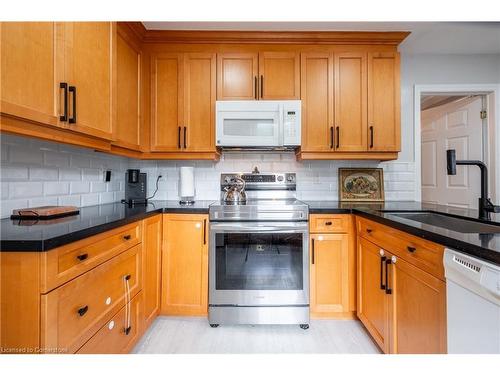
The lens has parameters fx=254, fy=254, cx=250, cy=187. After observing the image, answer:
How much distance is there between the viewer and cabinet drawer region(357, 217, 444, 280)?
39.5 inches

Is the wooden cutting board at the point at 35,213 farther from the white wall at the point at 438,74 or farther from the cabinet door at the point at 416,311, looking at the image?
the white wall at the point at 438,74

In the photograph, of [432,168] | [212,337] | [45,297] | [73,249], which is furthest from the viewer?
[432,168]

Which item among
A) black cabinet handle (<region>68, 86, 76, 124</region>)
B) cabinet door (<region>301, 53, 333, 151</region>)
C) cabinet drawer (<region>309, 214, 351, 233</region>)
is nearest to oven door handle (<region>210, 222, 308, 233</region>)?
cabinet drawer (<region>309, 214, 351, 233</region>)

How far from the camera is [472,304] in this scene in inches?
31.3

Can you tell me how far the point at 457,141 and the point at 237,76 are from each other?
245 cm

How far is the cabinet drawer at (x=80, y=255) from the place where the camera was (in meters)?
0.86

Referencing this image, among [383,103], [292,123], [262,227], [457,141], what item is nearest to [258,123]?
[292,123]

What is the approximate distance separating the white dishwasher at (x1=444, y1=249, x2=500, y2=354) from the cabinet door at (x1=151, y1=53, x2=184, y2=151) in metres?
1.99

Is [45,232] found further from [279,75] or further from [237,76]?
[279,75]

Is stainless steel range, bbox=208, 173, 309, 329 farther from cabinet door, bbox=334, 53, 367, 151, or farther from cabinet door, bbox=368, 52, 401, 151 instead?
cabinet door, bbox=368, 52, 401, 151

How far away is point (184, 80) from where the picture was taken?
2.20 metres
